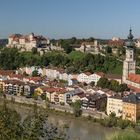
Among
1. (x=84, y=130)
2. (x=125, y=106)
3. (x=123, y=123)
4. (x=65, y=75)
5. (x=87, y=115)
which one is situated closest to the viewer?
(x=84, y=130)

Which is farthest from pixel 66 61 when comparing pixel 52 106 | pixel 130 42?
pixel 52 106

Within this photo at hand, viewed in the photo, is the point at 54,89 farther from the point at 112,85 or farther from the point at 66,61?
the point at 66,61

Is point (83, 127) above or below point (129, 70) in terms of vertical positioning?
below

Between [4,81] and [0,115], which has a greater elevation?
[0,115]

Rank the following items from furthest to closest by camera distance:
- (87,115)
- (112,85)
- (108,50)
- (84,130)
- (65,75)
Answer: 1. (108,50)
2. (65,75)
3. (112,85)
4. (87,115)
5. (84,130)

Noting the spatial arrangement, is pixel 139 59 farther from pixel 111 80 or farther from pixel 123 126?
pixel 123 126

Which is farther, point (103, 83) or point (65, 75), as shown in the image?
point (65, 75)

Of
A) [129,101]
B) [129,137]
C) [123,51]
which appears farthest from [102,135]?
[123,51]

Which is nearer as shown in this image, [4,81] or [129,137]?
[129,137]

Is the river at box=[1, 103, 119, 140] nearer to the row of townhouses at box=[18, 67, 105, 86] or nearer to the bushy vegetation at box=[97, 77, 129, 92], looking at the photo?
the bushy vegetation at box=[97, 77, 129, 92]
